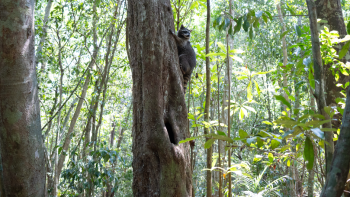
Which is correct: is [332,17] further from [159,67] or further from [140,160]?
[140,160]

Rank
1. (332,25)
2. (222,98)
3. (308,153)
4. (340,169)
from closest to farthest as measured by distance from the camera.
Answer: (340,169), (308,153), (332,25), (222,98)

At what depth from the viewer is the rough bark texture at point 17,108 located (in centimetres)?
155

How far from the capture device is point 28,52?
165cm

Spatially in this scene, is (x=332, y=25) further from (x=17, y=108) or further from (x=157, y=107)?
(x=17, y=108)

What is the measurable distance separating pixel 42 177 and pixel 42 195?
125 millimetres

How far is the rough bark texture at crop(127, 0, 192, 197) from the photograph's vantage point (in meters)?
1.60

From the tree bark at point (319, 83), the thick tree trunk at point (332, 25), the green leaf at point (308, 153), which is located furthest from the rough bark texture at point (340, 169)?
the thick tree trunk at point (332, 25)

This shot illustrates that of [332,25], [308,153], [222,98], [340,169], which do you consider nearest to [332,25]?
[332,25]

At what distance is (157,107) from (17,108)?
2.97 feet

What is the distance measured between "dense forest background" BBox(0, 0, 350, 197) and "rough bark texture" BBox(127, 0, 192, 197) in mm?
81

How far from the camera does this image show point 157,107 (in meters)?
1.65

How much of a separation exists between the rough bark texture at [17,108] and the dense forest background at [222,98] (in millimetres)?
241

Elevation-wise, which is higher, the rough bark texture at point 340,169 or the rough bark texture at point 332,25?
the rough bark texture at point 332,25

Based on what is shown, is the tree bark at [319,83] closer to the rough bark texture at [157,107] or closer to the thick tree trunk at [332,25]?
the rough bark texture at [157,107]
